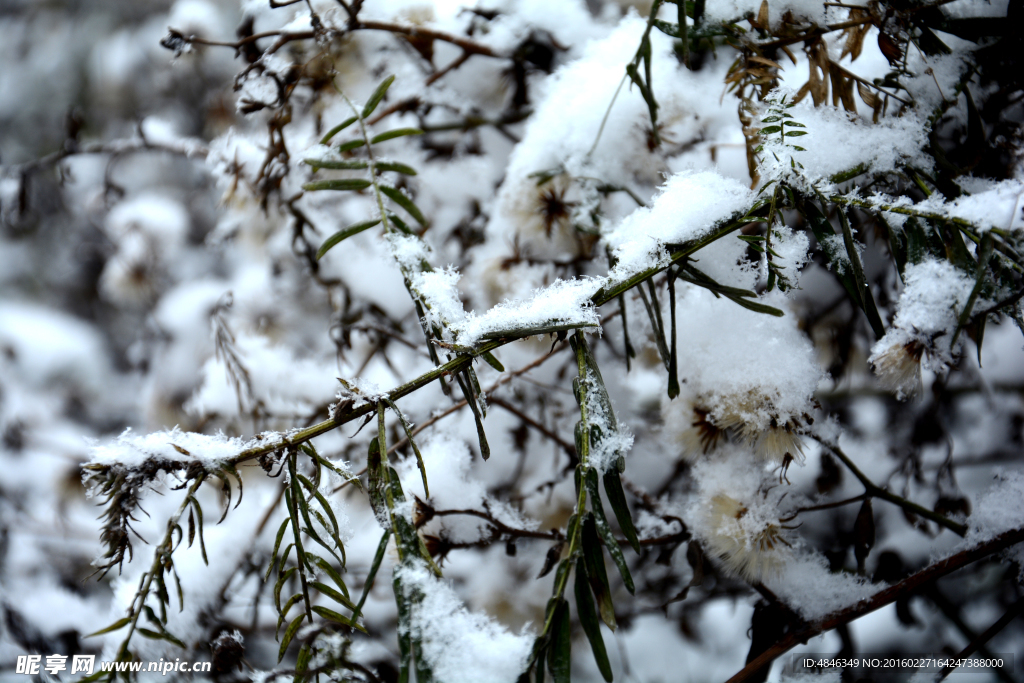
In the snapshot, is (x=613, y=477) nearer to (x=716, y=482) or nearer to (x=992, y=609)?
(x=716, y=482)

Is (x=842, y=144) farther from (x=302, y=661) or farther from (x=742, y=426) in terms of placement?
(x=302, y=661)

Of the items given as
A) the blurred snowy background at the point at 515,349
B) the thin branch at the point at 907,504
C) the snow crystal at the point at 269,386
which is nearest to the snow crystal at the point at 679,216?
the blurred snowy background at the point at 515,349

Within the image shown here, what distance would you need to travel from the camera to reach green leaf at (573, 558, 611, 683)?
0.28 metres

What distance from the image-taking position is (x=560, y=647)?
0.28m

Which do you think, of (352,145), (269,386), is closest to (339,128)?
(352,145)

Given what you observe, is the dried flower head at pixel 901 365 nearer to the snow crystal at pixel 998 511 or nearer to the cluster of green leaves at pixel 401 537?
the snow crystal at pixel 998 511

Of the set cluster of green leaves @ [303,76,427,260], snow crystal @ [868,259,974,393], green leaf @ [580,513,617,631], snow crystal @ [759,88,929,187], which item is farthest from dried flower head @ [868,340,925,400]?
cluster of green leaves @ [303,76,427,260]

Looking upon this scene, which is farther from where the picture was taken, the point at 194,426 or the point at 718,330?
the point at 194,426

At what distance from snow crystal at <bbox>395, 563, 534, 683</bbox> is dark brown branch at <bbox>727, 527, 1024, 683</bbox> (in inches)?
8.5

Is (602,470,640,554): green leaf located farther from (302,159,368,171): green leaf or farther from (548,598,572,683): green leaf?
(302,159,368,171): green leaf

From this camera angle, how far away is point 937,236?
343 mm

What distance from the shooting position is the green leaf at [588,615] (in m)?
0.28

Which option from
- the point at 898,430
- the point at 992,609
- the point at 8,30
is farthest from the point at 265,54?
the point at 8,30

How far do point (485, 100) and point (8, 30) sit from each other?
1.93m
